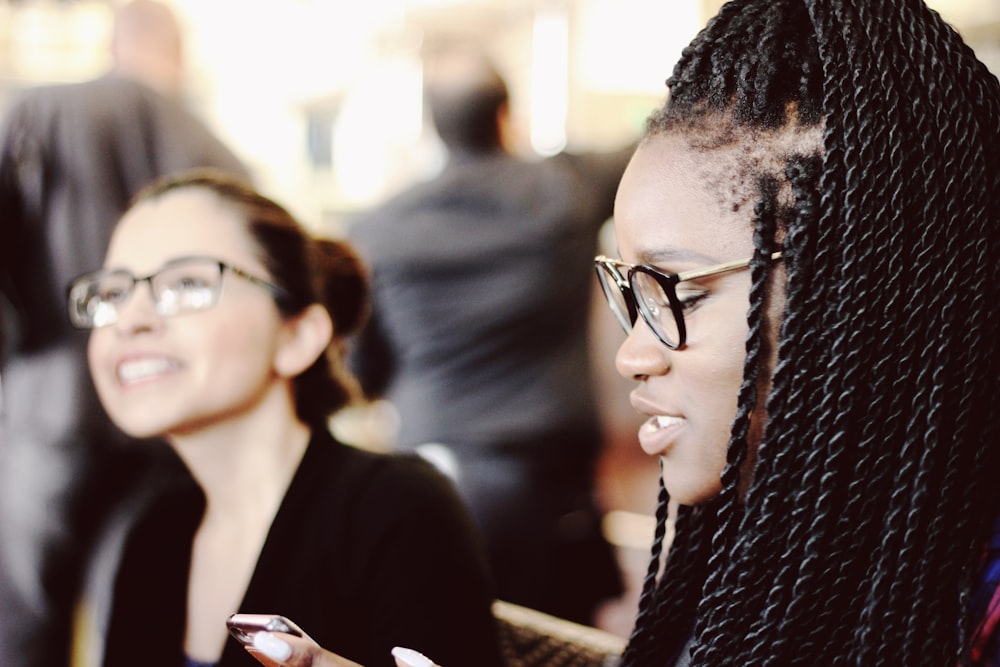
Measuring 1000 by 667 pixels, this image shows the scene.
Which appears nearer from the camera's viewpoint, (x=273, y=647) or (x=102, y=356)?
(x=273, y=647)

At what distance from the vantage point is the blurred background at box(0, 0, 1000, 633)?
13.6 ft

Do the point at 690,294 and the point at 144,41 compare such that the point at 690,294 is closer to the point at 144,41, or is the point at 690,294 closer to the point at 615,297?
the point at 615,297

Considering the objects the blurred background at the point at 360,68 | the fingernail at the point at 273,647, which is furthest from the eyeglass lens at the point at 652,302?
the blurred background at the point at 360,68

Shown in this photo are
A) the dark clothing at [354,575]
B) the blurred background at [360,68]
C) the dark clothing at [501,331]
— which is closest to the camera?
the dark clothing at [354,575]

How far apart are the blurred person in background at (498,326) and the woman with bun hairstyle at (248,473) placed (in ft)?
2.94

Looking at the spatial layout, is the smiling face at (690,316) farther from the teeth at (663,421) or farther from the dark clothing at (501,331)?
the dark clothing at (501,331)

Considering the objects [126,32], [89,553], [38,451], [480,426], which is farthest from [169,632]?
[126,32]

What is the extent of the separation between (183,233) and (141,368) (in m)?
0.21

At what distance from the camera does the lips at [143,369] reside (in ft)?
4.60

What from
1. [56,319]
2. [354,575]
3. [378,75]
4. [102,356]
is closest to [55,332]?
[56,319]

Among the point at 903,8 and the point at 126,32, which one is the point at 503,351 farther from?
the point at 903,8

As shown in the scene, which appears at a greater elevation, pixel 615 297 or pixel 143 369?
pixel 615 297

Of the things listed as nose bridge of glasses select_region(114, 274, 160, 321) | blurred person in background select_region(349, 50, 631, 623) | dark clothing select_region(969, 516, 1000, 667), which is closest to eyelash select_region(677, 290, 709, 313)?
dark clothing select_region(969, 516, 1000, 667)

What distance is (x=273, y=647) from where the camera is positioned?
93 centimetres
